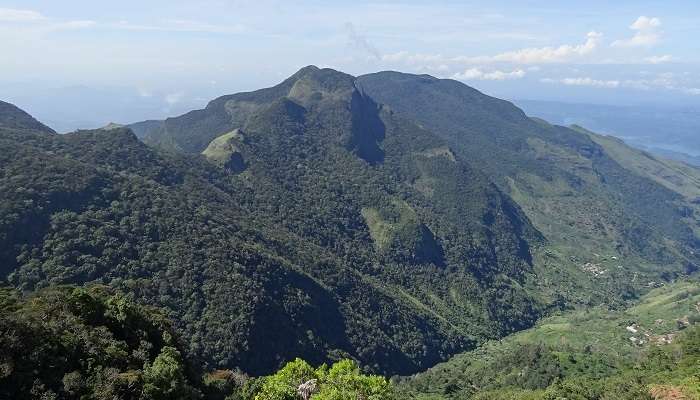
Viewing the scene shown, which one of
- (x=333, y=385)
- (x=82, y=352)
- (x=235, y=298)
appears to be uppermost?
(x=82, y=352)

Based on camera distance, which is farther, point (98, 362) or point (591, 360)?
point (591, 360)

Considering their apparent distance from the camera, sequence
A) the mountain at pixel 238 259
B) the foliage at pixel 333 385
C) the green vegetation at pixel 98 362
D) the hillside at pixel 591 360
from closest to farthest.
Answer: the green vegetation at pixel 98 362
the foliage at pixel 333 385
the hillside at pixel 591 360
the mountain at pixel 238 259

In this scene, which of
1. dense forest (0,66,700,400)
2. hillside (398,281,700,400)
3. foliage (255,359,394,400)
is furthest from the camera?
hillside (398,281,700,400)

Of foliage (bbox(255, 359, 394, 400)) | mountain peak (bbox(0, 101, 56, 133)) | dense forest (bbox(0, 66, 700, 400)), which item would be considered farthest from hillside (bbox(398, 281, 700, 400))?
mountain peak (bbox(0, 101, 56, 133))

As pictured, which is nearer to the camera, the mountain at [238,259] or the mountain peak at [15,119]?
the mountain at [238,259]

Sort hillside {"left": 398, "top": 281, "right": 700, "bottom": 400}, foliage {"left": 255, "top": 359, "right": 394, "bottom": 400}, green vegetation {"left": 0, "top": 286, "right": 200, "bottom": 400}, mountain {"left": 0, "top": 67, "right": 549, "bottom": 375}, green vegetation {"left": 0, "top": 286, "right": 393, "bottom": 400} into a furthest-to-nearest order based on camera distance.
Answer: mountain {"left": 0, "top": 67, "right": 549, "bottom": 375} < hillside {"left": 398, "top": 281, "right": 700, "bottom": 400} < foliage {"left": 255, "top": 359, "right": 394, "bottom": 400} < green vegetation {"left": 0, "top": 286, "right": 393, "bottom": 400} < green vegetation {"left": 0, "top": 286, "right": 200, "bottom": 400}

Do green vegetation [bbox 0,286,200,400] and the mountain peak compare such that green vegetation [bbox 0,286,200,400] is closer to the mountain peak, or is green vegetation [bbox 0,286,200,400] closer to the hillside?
the hillside

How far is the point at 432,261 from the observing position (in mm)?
191875

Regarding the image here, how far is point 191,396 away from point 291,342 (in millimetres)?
67303

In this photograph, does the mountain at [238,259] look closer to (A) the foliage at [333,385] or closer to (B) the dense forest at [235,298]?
(B) the dense forest at [235,298]

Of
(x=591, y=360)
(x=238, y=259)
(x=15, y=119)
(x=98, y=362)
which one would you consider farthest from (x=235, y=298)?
(x=15, y=119)

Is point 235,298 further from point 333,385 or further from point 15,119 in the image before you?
point 15,119

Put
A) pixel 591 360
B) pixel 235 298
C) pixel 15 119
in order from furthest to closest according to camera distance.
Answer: pixel 15 119 → pixel 591 360 → pixel 235 298

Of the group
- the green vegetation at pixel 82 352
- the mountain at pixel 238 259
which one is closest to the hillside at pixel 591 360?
the mountain at pixel 238 259
